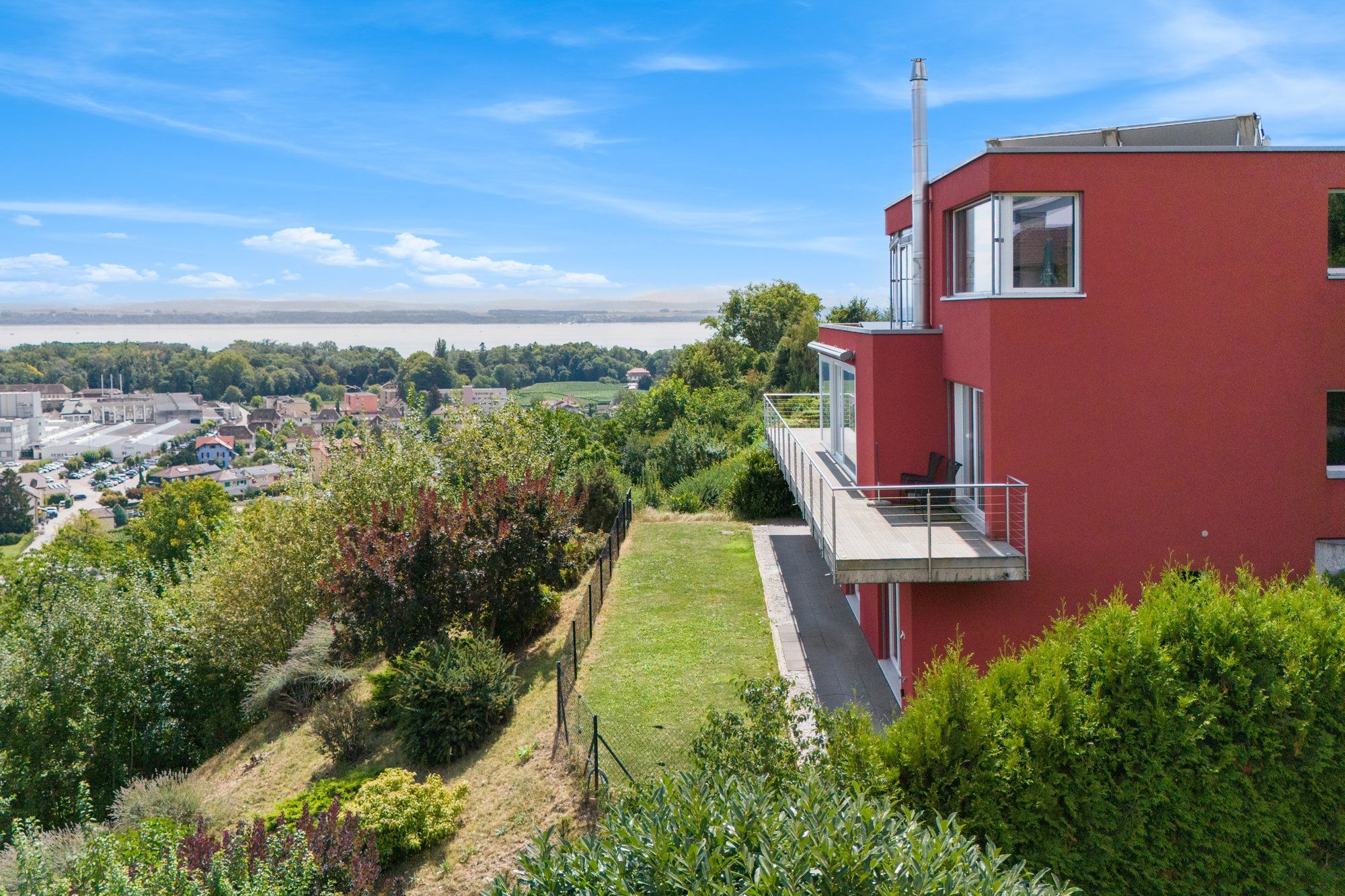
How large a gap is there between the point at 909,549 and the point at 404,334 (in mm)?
155677

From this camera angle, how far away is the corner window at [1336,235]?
432 inches

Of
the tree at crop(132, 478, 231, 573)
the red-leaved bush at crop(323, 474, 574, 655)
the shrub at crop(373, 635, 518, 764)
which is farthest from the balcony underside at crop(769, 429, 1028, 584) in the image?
the tree at crop(132, 478, 231, 573)

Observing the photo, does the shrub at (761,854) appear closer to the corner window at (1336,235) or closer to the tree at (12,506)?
the corner window at (1336,235)

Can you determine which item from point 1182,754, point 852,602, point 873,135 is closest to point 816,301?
point 873,135

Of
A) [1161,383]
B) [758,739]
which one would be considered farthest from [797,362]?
[758,739]

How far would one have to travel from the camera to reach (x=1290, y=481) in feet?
36.4

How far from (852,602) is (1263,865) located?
9.28 meters

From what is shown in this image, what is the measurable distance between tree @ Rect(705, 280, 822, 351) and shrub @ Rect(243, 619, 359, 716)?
4262cm

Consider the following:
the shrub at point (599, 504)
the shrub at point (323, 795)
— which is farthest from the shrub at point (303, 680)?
the shrub at point (599, 504)

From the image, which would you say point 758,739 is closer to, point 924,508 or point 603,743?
point 603,743

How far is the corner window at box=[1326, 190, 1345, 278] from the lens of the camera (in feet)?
36.0

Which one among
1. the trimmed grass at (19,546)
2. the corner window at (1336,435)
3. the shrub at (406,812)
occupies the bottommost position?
the trimmed grass at (19,546)

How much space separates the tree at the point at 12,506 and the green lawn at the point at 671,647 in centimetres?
6408

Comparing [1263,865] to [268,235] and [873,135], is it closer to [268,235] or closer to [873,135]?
[873,135]
